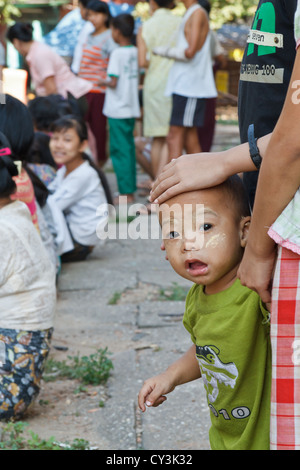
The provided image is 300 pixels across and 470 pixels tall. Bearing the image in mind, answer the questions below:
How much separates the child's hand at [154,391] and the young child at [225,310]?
177 millimetres

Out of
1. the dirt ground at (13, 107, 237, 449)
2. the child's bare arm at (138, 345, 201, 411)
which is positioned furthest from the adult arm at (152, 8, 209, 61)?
the child's bare arm at (138, 345, 201, 411)

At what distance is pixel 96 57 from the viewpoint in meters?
7.87

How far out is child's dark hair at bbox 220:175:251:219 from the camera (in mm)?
1864

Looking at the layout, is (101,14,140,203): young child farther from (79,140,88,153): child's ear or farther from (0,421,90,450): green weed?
(0,421,90,450): green weed

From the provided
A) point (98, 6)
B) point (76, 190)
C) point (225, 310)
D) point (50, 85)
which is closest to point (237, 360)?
point (225, 310)

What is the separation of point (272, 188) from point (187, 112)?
5.06 m

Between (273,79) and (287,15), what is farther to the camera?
(273,79)

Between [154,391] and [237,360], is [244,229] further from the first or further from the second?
[154,391]

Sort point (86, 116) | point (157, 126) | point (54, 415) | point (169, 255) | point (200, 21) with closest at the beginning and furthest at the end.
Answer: point (169, 255) → point (54, 415) → point (200, 21) → point (157, 126) → point (86, 116)

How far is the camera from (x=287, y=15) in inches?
63.8

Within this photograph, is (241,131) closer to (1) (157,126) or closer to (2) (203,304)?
(2) (203,304)

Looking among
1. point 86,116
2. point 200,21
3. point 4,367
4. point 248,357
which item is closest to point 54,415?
point 4,367

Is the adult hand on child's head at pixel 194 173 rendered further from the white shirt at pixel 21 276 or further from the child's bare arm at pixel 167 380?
the white shirt at pixel 21 276

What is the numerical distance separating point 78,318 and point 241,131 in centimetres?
Result: 266
